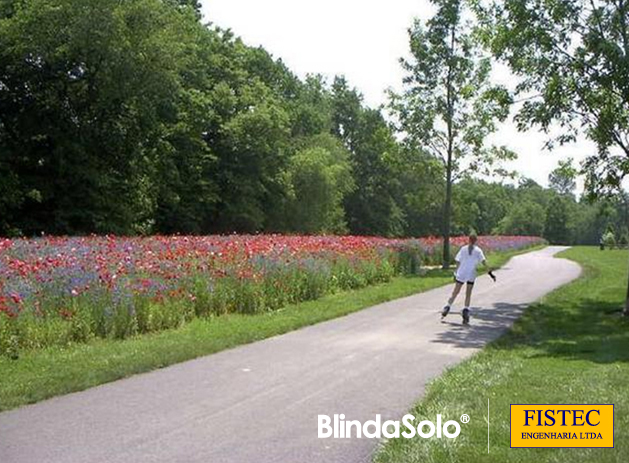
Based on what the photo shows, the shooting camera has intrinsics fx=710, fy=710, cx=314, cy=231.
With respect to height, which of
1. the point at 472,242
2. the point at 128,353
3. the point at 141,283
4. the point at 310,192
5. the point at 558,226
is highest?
the point at 310,192

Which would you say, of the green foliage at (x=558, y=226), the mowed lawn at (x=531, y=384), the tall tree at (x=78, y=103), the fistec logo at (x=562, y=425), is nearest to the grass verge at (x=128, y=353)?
the mowed lawn at (x=531, y=384)

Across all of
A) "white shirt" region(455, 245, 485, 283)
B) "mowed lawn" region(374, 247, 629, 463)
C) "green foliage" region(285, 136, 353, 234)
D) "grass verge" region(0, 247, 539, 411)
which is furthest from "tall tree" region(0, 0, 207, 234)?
"mowed lawn" region(374, 247, 629, 463)

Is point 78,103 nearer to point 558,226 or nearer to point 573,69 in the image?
point 573,69

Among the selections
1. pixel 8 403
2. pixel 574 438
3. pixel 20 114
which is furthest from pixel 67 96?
pixel 574 438

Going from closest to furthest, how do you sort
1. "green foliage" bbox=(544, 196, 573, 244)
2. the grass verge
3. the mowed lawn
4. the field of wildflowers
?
the mowed lawn
the grass verge
the field of wildflowers
"green foliage" bbox=(544, 196, 573, 244)

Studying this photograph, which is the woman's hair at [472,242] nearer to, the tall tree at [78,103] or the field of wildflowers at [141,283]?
the field of wildflowers at [141,283]

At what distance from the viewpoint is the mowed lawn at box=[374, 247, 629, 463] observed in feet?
18.2

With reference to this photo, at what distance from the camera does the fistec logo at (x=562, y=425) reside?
19.0 ft

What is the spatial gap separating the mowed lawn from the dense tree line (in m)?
5.46

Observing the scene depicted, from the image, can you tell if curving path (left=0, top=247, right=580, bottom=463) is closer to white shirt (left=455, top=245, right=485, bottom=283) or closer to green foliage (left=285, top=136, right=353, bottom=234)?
white shirt (left=455, top=245, right=485, bottom=283)

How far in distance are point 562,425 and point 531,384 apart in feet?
6.51

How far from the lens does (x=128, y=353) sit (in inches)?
387

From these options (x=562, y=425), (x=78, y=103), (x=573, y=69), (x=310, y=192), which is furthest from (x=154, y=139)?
(x=562, y=425)

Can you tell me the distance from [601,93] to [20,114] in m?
29.6
